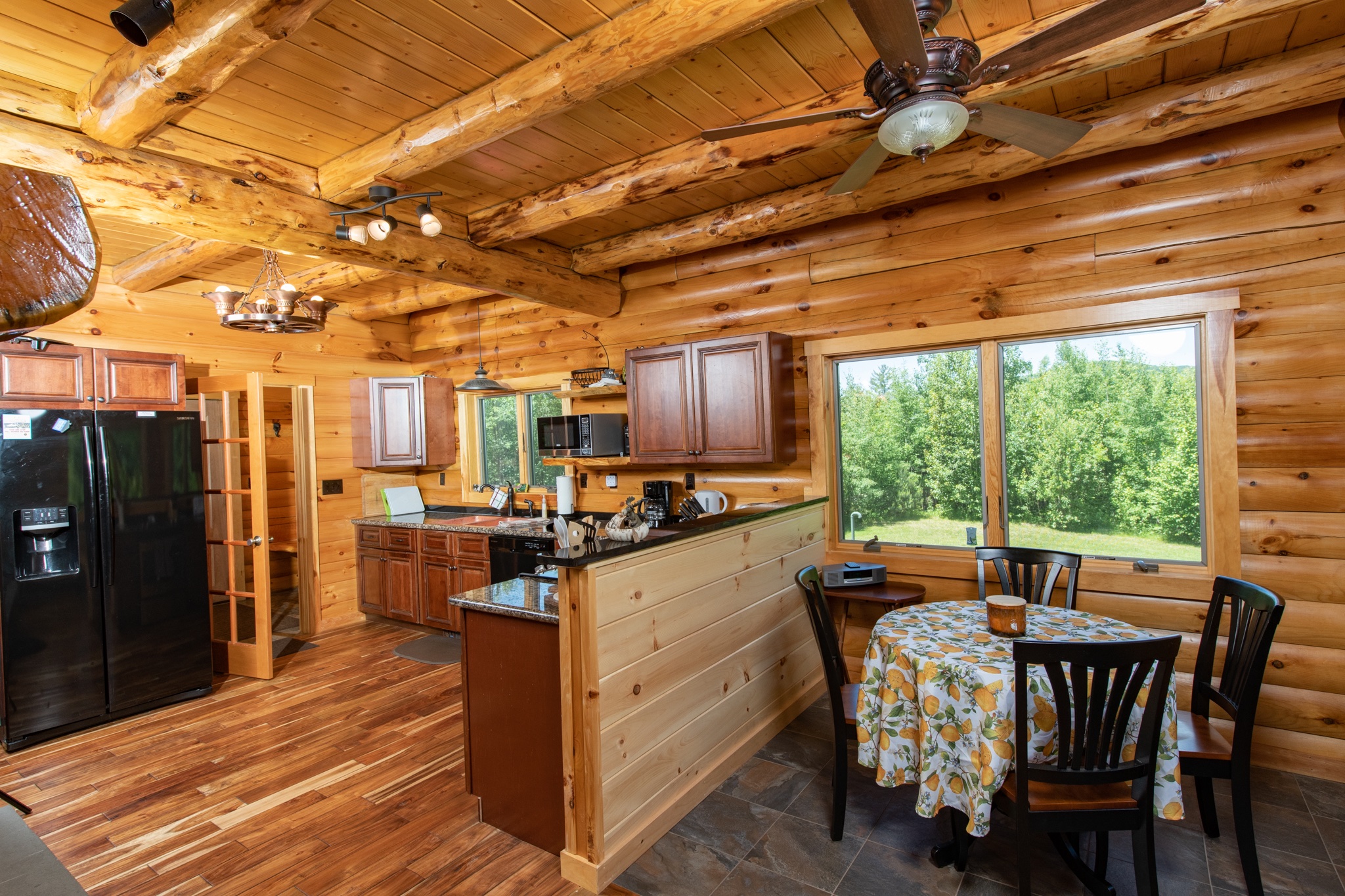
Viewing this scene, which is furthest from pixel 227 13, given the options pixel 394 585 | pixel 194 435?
pixel 394 585

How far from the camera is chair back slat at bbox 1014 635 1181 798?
70.3 inches

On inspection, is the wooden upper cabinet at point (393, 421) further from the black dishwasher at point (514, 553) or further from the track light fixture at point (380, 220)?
the track light fixture at point (380, 220)

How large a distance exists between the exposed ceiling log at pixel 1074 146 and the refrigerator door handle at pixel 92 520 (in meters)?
3.27

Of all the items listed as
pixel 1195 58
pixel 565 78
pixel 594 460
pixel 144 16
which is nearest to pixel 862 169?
pixel 565 78

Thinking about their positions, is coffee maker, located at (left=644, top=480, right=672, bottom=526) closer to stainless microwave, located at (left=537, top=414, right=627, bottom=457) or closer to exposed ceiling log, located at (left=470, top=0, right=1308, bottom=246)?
stainless microwave, located at (left=537, top=414, right=627, bottom=457)

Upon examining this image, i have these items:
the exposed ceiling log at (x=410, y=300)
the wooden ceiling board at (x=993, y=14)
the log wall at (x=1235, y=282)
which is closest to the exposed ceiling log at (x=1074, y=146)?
the log wall at (x=1235, y=282)

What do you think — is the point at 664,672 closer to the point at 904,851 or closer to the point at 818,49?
the point at 904,851

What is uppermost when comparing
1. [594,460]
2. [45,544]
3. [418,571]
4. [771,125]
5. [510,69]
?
[510,69]

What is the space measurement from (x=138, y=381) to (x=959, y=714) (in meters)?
→ 4.72

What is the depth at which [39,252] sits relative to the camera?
15.5 inches

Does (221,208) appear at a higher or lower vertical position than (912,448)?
higher

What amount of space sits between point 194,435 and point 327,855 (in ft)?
9.27

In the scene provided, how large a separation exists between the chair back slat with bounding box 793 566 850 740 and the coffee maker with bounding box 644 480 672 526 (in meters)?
2.02

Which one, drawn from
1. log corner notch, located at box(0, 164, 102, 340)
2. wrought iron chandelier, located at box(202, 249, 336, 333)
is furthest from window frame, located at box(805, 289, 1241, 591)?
log corner notch, located at box(0, 164, 102, 340)
